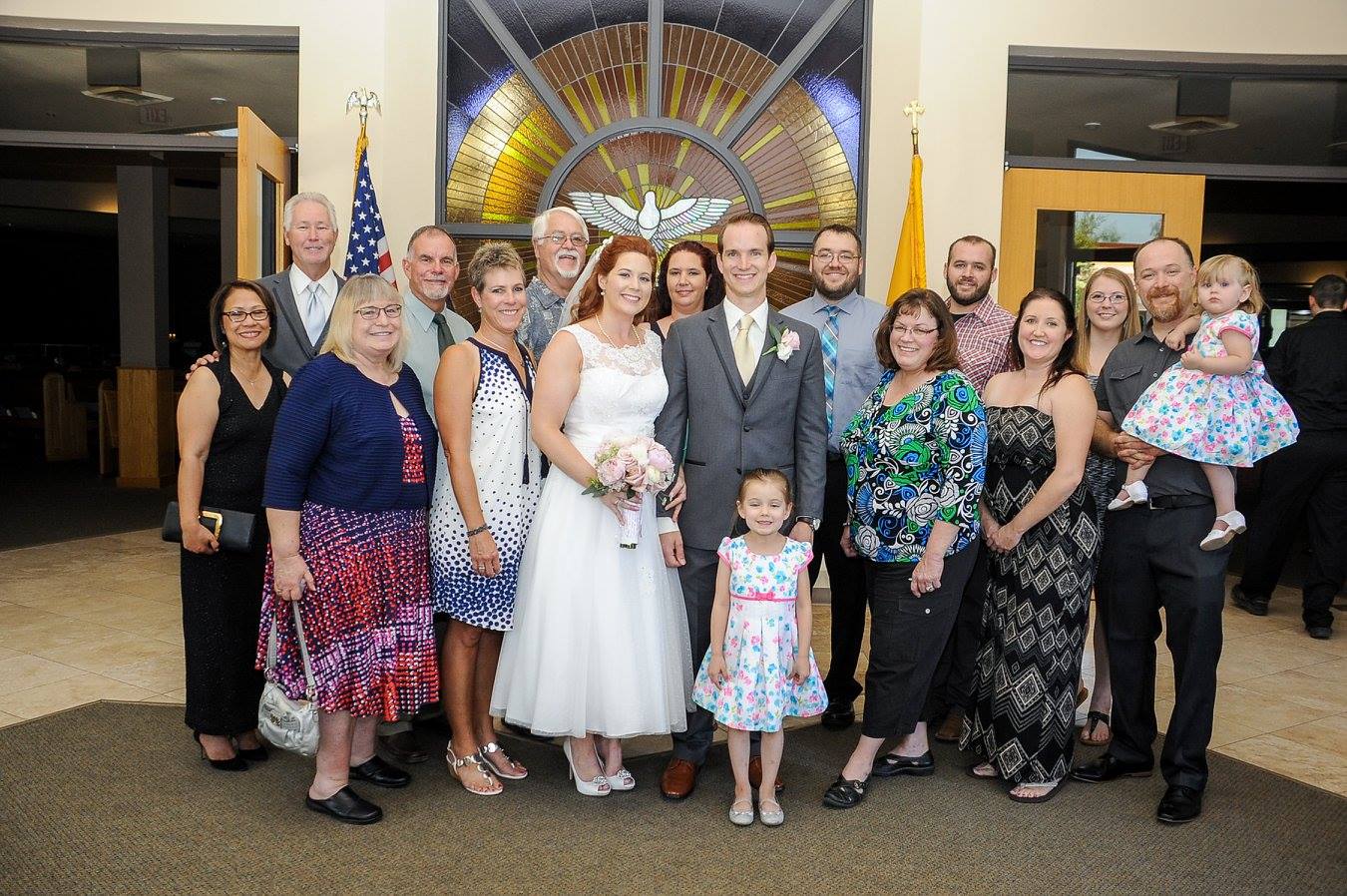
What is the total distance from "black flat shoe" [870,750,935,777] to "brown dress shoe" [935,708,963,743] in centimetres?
37

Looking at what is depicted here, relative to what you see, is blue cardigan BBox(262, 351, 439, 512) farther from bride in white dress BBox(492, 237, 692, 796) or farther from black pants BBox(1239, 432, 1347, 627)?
black pants BBox(1239, 432, 1347, 627)

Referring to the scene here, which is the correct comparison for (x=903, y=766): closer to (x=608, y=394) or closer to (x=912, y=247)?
(x=608, y=394)

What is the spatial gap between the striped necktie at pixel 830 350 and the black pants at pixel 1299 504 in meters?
3.53

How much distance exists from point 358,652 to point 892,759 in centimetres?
180

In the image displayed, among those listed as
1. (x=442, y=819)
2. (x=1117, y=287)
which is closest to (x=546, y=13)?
(x=1117, y=287)

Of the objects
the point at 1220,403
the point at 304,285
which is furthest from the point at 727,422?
the point at 304,285

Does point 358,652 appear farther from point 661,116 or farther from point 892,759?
point 661,116

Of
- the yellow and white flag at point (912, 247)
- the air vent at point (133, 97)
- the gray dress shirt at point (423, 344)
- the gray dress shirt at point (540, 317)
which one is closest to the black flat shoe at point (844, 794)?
the gray dress shirt at point (540, 317)

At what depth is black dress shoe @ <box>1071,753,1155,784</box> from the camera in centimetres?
347

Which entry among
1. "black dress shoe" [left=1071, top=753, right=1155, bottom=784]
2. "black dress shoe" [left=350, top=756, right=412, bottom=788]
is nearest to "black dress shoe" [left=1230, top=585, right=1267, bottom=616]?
"black dress shoe" [left=1071, top=753, right=1155, bottom=784]

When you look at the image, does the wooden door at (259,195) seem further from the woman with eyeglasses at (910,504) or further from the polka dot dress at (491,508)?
the woman with eyeglasses at (910,504)

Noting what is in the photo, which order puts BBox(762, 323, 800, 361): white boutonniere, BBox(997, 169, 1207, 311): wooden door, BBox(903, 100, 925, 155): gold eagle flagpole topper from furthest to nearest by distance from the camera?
BBox(997, 169, 1207, 311): wooden door → BBox(903, 100, 925, 155): gold eagle flagpole topper → BBox(762, 323, 800, 361): white boutonniere

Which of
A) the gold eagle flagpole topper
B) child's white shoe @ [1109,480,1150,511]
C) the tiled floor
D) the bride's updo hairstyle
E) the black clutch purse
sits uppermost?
the gold eagle flagpole topper

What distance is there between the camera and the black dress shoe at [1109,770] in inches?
136
